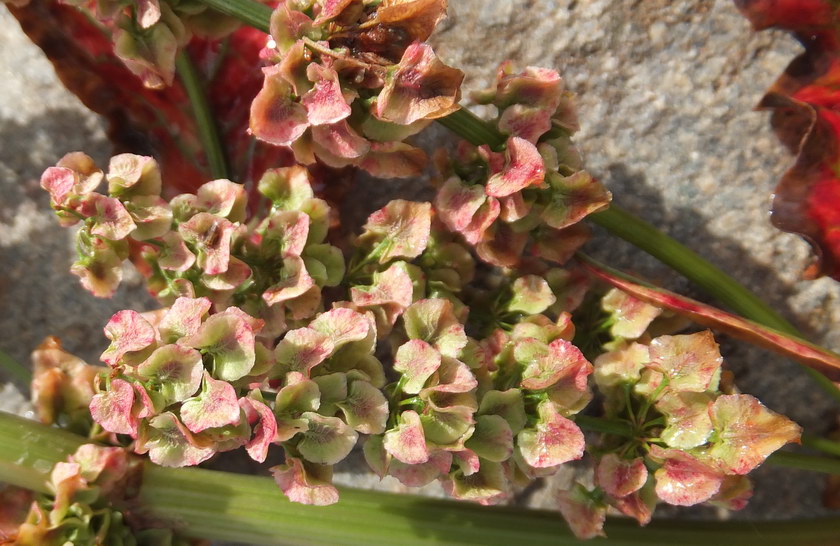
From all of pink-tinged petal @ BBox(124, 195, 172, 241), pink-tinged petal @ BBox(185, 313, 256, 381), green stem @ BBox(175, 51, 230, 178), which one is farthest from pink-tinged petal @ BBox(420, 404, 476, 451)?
green stem @ BBox(175, 51, 230, 178)

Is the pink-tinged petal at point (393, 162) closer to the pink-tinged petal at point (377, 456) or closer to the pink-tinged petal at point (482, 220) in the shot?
the pink-tinged petal at point (482, 220)

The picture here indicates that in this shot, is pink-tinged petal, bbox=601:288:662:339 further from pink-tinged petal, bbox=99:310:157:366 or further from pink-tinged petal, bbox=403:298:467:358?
pink-tinged petal, bbox=99:310:157:366

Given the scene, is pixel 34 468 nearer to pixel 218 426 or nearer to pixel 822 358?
pixel 218 426

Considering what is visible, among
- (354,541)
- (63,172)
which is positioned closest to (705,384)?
(354,541)

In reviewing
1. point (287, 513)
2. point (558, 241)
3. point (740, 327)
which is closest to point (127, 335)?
point (287, 513)

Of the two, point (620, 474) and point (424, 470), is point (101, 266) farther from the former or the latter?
point (620, 474)

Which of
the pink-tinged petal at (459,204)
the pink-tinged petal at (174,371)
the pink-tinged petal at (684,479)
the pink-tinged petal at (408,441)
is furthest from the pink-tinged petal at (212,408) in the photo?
the pink-tinged petal at (684,479)
